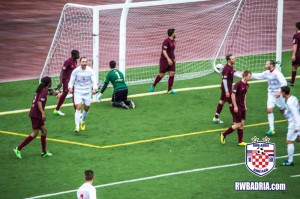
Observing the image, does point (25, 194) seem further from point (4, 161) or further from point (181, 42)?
point (181, 42)

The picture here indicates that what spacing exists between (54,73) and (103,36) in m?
4.51

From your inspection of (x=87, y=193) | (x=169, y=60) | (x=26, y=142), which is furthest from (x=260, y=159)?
(x=169, y=60)

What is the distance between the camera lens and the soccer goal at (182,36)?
29203 millimetres

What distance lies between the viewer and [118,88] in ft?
85.4

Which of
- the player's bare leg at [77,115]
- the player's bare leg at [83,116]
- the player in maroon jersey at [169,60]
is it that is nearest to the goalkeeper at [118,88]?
the player's bare leg at [83,116]

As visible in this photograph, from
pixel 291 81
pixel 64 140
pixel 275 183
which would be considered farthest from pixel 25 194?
pixel 291 81

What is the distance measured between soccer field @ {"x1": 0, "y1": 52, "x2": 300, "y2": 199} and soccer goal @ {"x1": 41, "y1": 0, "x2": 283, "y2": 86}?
206 cm

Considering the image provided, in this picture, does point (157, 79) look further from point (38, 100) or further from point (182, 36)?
point (38, 100)

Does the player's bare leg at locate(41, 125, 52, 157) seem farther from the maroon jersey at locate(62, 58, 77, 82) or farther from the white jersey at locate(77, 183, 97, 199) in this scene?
the white jersey at locate(77, 183, 97, 199)

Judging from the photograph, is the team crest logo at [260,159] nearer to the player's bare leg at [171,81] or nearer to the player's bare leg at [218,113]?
the player's bare leg at [218,113]

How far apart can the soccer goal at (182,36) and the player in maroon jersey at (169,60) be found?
5.74 feet

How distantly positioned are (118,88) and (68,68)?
1.84 meters

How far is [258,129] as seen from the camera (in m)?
24.2

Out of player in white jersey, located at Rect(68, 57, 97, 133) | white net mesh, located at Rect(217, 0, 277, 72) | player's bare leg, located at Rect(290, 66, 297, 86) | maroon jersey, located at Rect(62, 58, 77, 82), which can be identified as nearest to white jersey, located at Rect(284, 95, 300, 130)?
player in white jersey, located at Rect(68, 57, 97, 133)
